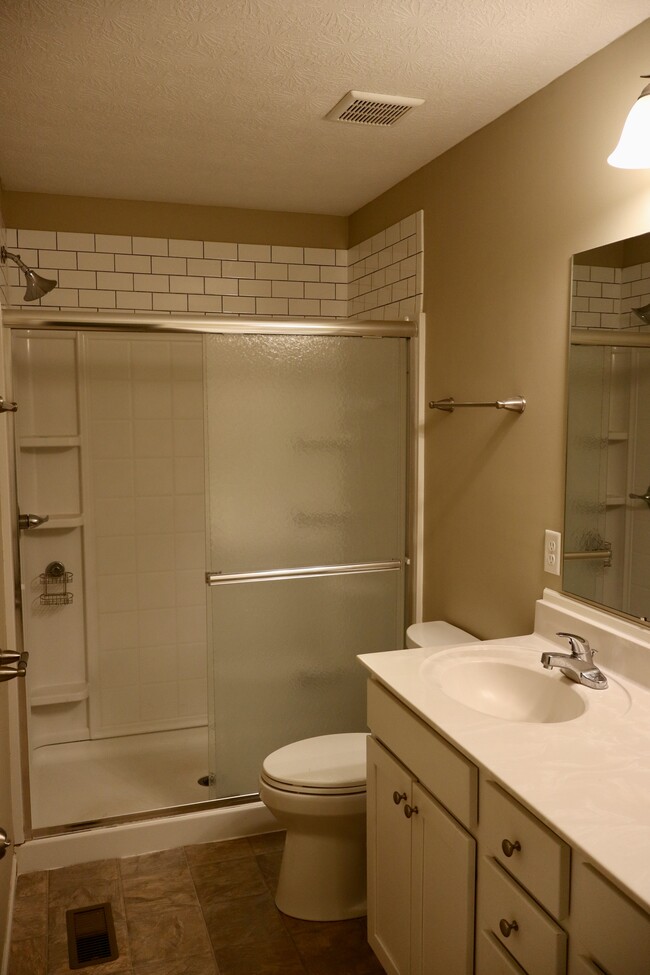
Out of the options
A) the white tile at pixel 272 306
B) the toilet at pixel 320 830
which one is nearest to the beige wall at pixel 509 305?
the toilet at pixel 320 830

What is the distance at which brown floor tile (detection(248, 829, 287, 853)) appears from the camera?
279cm

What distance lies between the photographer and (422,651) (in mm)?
2121

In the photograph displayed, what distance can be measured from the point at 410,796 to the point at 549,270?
4.77 feet

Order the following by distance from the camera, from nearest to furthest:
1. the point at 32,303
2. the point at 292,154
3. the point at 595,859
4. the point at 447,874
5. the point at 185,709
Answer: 1. the point at 595,859
2. the point at 447,874
3. the point at 292,154
4. the point at 32,303
5. the point at 185,709

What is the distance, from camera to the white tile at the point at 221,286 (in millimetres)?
3531

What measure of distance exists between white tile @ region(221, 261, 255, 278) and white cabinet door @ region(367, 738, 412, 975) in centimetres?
227

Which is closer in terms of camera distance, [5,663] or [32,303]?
[5,663]

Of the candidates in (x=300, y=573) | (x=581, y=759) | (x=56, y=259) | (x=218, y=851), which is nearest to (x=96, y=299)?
(x=56, y=259)

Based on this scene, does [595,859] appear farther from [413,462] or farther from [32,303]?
[32,303]

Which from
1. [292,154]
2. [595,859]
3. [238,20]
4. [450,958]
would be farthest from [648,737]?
[292,154]

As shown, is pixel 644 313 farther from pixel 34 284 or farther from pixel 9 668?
pixel 34 284

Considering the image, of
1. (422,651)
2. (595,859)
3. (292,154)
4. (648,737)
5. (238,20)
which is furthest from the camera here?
(292,154)

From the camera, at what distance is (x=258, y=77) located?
2.13m

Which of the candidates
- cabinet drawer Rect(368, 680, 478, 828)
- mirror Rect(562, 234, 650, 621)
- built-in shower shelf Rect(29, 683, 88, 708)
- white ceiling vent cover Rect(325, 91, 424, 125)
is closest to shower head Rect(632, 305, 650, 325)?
mirror Rect(562, 234, 650, 621)
